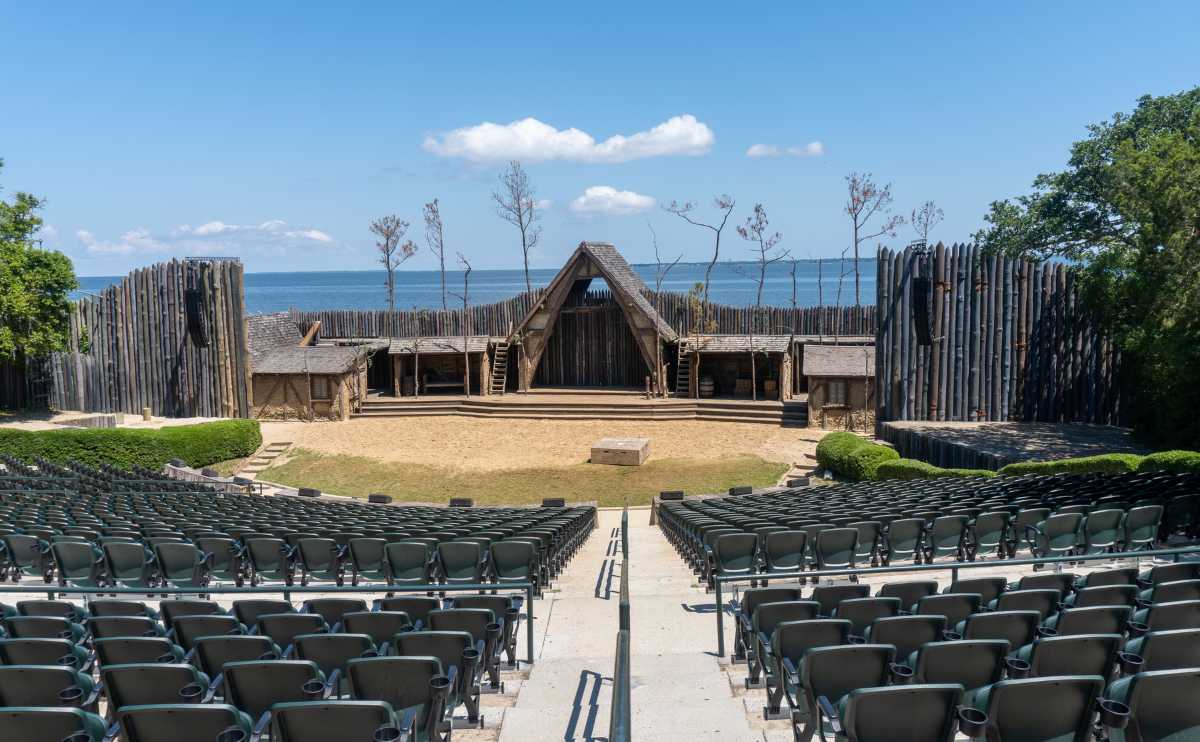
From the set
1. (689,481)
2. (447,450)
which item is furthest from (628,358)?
(689,481)

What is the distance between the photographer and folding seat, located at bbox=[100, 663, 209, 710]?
493 cm

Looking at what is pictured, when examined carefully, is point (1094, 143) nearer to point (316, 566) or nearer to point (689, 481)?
point (689, 481)

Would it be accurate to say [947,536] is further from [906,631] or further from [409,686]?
[409,686]

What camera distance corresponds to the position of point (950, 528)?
33.5 ft

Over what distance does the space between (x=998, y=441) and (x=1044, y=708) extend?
21086 millimetres

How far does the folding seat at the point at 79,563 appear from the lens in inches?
376

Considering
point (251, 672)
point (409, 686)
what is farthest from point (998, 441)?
point (251, 672)

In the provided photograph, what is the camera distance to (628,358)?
131 ft

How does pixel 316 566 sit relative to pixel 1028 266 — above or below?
below

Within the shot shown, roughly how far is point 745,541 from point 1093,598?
3.89 metres

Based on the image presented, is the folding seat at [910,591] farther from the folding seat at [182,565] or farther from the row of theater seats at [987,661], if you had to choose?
the folding seat at [182,565]

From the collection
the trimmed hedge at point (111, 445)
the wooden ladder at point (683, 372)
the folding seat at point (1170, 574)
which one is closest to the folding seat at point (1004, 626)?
the folding seat at point (1170, 574)

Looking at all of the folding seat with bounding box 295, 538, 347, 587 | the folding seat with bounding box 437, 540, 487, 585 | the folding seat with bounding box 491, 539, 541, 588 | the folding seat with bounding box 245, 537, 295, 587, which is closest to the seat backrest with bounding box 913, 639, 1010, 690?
the folding seat with bounding box 491, 539, 541, 588

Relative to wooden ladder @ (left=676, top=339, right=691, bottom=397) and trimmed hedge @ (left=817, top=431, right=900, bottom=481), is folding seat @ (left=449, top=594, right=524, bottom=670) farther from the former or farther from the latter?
wooden ladder @ (left=676, top=339, right=691, bottom=397)
